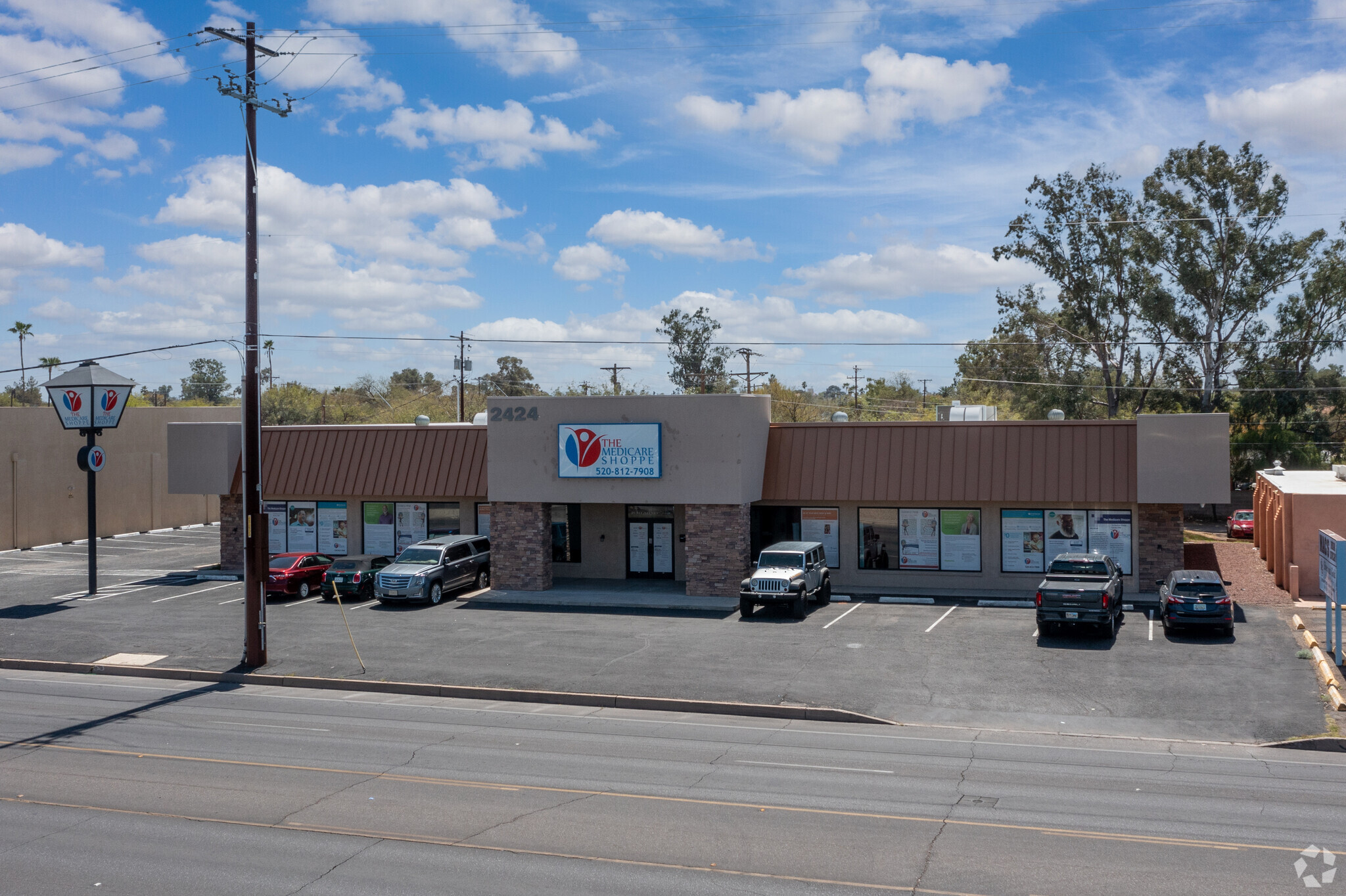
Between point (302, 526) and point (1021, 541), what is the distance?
25.6 m

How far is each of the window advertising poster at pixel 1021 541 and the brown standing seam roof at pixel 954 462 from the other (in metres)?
1.01

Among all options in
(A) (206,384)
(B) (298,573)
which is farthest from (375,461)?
(A) (206,384)

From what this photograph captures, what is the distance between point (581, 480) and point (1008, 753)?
19.0 m


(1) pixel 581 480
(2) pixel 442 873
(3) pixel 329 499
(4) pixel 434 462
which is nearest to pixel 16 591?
(3) pixel 329 499

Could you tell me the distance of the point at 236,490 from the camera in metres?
37.1

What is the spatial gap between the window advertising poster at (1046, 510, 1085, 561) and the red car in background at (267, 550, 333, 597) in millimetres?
22587

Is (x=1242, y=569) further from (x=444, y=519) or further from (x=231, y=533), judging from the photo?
(x=231, y=533)

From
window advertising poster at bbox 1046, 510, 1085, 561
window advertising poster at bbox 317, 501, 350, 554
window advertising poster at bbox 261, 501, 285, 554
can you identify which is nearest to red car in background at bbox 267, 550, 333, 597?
window advertising poster at bbox 317, 501, 350, 554

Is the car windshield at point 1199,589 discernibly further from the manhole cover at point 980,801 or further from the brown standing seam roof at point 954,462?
the manhole cover at point 980,801

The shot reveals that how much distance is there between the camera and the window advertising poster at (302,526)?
3800 cm

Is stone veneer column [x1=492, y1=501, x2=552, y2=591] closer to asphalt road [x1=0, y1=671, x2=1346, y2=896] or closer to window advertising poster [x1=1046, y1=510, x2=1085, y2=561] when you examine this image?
asphalt road [x1=0, y1=671, x2=1346, y2=896]

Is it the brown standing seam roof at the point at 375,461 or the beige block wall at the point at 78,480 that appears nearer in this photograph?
the brown standing seam roof at the point at 375,461

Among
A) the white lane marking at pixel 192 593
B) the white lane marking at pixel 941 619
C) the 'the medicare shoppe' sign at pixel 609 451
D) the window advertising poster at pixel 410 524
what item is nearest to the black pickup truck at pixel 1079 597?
the white lane marking at pixel 941 619

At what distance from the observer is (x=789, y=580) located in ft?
89.7
